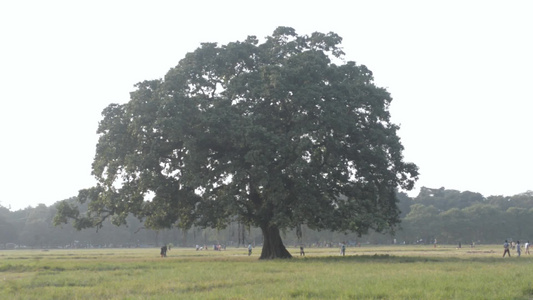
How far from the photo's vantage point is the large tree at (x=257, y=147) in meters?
33.2

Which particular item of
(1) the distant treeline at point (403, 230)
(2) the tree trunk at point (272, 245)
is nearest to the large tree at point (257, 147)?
(2) the tree trunk at point (272, 245)

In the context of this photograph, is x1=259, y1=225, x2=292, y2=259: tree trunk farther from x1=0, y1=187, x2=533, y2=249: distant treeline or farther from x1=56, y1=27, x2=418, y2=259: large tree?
x1=0, y1=187, x2=533, y2=249: distant treeline

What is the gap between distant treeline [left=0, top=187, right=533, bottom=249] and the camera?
114 m

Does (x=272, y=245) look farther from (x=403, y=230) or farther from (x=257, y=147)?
(x=403, y=230)

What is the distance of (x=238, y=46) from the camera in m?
37.6

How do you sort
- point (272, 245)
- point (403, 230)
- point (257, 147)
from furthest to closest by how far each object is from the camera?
point (403, 230) < point (272, 245) < point (257, 147)

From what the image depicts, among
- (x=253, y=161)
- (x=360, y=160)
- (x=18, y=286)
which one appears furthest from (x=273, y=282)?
(x=360, y=160)

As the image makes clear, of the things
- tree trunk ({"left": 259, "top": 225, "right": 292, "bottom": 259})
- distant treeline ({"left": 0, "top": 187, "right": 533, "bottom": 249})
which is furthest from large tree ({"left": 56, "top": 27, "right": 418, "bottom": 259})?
distant treeline ({"left": 0, "top": 187, "right": 533, "bottom": 249})

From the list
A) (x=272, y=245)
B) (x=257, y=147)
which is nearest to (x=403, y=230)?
(x=272, y=245)

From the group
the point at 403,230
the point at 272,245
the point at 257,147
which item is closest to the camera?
the point at 257,147

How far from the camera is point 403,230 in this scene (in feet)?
355

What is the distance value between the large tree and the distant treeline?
61776 millimetres

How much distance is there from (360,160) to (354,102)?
4.23 m

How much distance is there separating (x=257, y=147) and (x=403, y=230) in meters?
83.3
